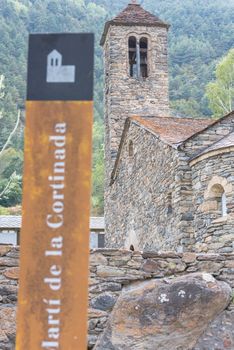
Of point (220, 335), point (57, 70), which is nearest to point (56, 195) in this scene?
point (57, 70)

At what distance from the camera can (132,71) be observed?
22000 mm

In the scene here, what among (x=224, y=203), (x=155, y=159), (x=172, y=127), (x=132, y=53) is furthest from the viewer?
(x=132, y=53)

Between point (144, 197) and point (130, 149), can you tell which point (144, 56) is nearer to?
point (130, 149)

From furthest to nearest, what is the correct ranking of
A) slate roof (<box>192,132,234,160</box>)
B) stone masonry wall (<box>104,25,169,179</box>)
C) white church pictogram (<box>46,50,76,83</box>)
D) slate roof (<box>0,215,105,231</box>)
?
slate roof (<box>0,215,105,231</box>), stone masonry wall (<box>104,25,169,179</box>), slate roof (<box>192,132,234,160</box>), white church pictogram (<box>46,50,76,83</box>)

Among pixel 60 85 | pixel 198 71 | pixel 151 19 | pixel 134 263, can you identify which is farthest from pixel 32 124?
pixel 198 71

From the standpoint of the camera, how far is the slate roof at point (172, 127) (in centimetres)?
1364

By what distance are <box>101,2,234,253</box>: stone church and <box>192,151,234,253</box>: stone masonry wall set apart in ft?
0.06

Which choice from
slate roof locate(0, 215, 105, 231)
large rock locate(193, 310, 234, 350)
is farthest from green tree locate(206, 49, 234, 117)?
large rock locate(193, 310, 234, 350)

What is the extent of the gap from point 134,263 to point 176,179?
208 inches

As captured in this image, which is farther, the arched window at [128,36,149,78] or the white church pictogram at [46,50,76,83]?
the arched window at [128,36,149,78]

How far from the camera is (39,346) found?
2.83m

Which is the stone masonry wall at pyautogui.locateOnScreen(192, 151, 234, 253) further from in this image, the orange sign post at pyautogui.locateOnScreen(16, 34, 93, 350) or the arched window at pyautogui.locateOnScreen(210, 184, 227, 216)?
the orange sign post at pyautogui.locateOnScreen(16, 34, 93, 350)

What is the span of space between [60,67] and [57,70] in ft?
0.06

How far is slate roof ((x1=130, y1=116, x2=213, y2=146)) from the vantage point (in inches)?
537
